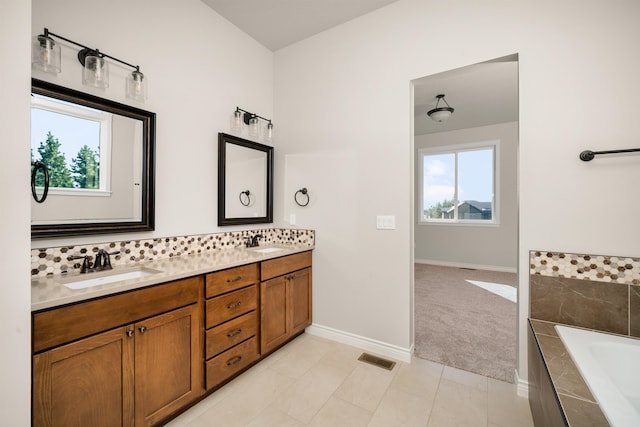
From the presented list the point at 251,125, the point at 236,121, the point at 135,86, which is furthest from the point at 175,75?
the point at 251,125

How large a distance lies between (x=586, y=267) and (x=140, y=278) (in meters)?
2.59

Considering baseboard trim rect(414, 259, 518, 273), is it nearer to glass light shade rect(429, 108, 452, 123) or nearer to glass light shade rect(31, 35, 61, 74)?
glass light shade rect(429, 108, 452, 123)

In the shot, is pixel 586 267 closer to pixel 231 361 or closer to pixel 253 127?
pixel 231 361

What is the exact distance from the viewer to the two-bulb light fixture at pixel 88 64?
145cm

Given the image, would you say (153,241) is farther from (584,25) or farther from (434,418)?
(584,25)

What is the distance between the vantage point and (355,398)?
1.84 m

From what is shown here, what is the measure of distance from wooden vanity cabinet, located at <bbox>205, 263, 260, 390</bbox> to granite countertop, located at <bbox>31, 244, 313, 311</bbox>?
0.26 feet

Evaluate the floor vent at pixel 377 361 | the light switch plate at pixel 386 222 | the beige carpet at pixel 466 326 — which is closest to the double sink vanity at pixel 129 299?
the floor vent at pixel 377 361

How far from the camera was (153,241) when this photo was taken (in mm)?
1972

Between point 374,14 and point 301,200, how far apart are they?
71.4 inches

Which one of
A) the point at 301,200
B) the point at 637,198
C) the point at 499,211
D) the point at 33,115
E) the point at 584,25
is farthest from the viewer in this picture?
the point at 499,211

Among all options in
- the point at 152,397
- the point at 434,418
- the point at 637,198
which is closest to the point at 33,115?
the point at 152,397

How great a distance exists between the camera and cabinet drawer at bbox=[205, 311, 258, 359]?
5.82 feet

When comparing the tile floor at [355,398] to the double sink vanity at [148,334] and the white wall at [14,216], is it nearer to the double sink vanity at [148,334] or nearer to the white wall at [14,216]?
the double sink vanity at [148,334]
